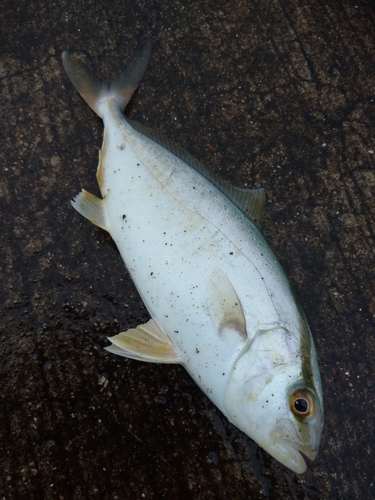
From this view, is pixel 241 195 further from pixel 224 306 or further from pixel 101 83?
pixel 101 83

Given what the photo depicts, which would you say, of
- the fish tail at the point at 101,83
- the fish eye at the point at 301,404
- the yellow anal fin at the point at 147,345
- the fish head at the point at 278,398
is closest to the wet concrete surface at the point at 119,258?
the fish tail at the point at 101,83

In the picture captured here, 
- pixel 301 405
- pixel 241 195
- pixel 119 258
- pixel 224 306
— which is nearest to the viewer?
pixel 301 405

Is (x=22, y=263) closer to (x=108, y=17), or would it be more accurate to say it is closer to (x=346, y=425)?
(x=108, y=17)

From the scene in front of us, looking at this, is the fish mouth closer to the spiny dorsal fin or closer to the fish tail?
the spiny dorsal fin

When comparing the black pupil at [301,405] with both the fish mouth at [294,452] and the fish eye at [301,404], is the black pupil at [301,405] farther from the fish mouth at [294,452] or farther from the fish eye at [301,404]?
the fish mouth at [294,452]

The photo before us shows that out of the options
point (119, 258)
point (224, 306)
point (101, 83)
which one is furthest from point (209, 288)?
point (101, 83)
